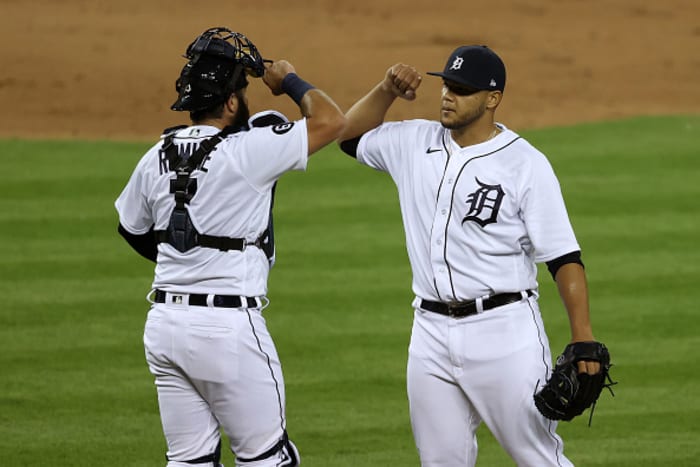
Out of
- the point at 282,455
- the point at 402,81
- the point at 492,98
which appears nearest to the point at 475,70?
the point at 492,98

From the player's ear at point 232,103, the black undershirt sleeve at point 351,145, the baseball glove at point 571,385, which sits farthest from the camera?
the black undershirt sleeve at point 351,145

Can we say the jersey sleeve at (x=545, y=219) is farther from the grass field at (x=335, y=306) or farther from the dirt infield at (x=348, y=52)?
the dirt infield at (x=348, y=52)

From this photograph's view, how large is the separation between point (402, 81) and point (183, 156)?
924mm

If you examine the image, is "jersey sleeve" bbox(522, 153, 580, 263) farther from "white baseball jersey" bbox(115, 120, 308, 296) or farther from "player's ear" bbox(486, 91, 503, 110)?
"white baseball jersey" bbox(115, 120, 308, 296)

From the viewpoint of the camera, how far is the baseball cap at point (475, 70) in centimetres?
482

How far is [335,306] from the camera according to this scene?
31.1 ft

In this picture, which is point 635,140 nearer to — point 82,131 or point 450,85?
point 82,131

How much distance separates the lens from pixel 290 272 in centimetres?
1015

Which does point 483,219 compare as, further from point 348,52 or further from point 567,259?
point 348,52

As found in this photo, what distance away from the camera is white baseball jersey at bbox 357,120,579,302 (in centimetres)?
471

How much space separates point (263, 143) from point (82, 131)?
10445 millimetres

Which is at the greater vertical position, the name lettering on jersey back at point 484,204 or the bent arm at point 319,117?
the bent arm at point 319,117

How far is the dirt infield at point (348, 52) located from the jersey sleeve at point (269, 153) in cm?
1012

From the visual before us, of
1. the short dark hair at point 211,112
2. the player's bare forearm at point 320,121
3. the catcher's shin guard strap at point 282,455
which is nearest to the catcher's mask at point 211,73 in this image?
the short dark hair at point 211,112
